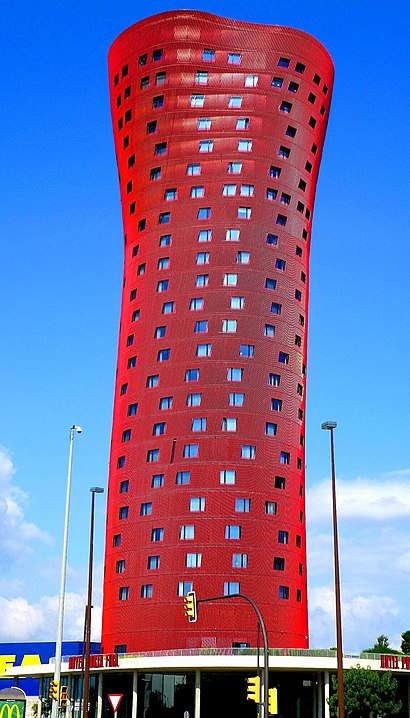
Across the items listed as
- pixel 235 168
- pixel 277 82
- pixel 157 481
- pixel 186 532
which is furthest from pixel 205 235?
pixel 186 532

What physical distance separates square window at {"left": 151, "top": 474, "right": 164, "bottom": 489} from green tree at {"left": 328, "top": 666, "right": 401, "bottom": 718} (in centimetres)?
2096

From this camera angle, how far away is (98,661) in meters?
75.6

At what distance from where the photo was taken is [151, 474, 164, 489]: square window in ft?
268

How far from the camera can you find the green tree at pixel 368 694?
69562 mm

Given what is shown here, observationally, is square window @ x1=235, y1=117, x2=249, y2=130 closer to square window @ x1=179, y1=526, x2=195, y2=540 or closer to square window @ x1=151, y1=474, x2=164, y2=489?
square window @ x1=151, y1=474, x2=164, y2=489

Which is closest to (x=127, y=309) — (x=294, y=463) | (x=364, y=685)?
(x=294, y=463)

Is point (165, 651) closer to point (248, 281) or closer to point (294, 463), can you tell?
point (294, 463)

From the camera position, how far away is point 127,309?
90.8 meters

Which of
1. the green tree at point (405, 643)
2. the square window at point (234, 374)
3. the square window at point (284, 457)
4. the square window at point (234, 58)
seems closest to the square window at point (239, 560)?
the square window at point (284, 457)

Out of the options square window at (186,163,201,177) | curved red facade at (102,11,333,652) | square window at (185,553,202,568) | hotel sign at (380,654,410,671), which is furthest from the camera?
square window at (186,163,201,177)

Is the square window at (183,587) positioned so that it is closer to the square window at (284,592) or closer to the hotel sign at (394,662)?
the square window at (284,592)

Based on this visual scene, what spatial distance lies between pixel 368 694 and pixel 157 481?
2367cm

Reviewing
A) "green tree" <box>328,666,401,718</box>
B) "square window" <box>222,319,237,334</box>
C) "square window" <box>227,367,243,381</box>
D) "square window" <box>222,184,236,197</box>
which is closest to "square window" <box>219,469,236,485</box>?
"square window" <box>227,367,243,381</box>

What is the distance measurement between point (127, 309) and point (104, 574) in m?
23.4
